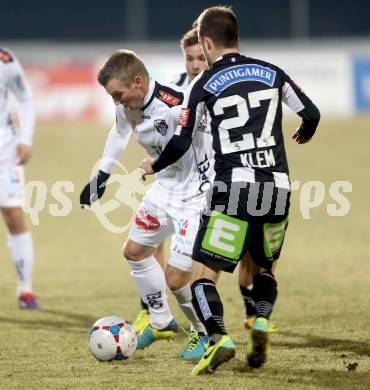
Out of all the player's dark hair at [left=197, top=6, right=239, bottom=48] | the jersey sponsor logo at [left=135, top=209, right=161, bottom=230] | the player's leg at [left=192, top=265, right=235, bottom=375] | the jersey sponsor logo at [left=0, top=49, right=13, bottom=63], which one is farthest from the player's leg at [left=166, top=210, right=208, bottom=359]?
the jersey sponsor logo at [left=0, top=49, right=13, bottom=63]

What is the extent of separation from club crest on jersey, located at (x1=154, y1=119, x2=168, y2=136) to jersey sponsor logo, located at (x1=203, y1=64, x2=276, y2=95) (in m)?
0.88

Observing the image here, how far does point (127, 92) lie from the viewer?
6172 mm

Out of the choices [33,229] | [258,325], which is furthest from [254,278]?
[33,229]

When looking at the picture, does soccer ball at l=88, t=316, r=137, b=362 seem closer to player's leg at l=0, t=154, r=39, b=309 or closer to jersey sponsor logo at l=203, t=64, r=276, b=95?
jersey sponsor logo at l=203, t=64, r=276, b=95

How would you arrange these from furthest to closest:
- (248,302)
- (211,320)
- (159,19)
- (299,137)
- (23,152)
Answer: (159,19), (23,152), (248,302), (299,137), (211,320)

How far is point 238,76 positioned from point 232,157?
46cm

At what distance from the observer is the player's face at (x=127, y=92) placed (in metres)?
6.12

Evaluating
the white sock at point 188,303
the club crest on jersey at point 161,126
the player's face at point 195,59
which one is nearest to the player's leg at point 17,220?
the player's face at point 195,59

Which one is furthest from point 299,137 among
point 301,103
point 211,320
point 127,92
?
point 211,320

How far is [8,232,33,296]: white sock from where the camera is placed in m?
8.74

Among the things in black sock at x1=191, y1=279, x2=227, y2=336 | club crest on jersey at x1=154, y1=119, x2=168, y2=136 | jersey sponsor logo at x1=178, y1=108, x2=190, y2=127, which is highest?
jersey sponsor logo at x1=178, y1=108, x2=190, y2=127

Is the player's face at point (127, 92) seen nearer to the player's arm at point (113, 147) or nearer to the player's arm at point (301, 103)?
the player's arm at point (113, 147)

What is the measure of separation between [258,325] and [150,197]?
1519 mm

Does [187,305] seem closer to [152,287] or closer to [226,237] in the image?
[152,287]
